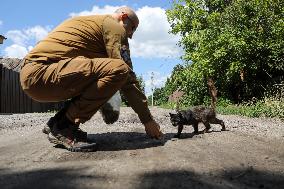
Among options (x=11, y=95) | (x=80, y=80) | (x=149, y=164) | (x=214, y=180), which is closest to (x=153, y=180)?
(x=214, y=180)

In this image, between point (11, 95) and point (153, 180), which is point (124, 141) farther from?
point (11, 95)

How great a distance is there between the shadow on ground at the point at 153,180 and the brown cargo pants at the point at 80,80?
1215mm

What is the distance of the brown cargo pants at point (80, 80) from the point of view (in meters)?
4.42

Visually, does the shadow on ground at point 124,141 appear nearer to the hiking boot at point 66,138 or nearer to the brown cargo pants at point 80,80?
the hiking boot at point 66,138

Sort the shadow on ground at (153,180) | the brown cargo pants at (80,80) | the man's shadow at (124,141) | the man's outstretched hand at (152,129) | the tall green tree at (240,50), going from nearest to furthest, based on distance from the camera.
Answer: the shadow on ground at (153,180)
the brown cargo pants at (80,80)
the man's shadow at (124,141)
the man's outstretched hand at (152,129)
the tall green tree at (240,50)

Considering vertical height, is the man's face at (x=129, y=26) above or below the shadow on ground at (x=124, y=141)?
above

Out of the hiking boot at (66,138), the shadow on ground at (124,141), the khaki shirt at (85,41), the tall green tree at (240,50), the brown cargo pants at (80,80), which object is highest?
the tall green tree at (240,50)

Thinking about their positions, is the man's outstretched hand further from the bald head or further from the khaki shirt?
the bald head

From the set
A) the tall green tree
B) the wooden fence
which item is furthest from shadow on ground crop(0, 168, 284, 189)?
the wooden fence

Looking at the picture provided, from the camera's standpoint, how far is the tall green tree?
18828 mm

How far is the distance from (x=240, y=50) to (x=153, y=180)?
16368mm

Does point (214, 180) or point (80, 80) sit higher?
point (80, 80)

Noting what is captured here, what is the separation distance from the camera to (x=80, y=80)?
14.6 feet

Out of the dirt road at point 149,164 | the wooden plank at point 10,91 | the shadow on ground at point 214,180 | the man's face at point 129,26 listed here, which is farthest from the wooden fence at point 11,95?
the shadow on ground at point 214,180
